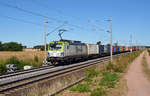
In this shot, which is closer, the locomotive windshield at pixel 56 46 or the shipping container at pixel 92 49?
the locomotive windshield at pixel 56 46

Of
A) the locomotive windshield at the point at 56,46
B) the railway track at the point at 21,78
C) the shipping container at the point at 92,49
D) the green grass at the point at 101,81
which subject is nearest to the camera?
the green grass at the point at 101,81

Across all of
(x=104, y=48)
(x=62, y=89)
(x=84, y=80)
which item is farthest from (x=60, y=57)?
(x=104, y=48)

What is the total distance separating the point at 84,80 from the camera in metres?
12.9

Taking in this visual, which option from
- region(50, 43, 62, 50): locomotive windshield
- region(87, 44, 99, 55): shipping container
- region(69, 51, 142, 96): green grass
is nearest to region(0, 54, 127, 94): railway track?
region(69, 51, 142, 96): green grass

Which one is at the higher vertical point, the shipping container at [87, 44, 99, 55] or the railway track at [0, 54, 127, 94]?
the shipping container at [87, 44, 99, 55]

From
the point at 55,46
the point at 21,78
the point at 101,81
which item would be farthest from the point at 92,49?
the point at 21,78

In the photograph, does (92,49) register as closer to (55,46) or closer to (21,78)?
(55,46)

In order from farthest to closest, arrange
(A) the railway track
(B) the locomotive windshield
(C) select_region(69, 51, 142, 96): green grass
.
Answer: (B) the locomotive windshield
(A) the railway track
(C) select_region(69, 51, 142, 96): green grass

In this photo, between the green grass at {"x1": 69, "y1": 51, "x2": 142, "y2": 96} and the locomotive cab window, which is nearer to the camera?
the green grass at {"x1": 69, "y1": 51, "x2": 142, "y2": 96}

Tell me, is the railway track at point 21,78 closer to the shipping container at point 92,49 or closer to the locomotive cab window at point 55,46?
the locomotive cab window at point 55,46

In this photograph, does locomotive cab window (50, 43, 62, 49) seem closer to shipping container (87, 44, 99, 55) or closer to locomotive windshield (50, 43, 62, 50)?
locomotive windshield (50, 43, 62, 50)

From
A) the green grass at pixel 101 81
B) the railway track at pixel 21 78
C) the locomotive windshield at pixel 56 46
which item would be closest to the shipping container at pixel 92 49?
the locomotive windshield at pixel 56 46

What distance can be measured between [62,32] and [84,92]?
15.1 metres

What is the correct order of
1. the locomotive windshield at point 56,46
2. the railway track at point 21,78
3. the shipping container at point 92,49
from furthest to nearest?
1. the shipping container at point 92,49
2. the locomotive windshield at point 56,46
3. the railway track at point 21,78
